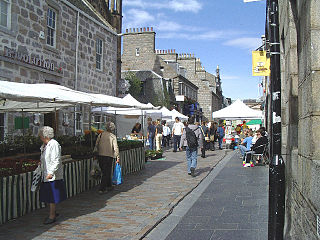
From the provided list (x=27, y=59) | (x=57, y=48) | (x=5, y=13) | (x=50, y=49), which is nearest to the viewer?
(x=5, y=13)

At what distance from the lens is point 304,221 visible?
3.46m

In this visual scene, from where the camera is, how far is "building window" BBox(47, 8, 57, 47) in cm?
1389

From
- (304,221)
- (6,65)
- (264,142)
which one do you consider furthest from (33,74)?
(304,221)

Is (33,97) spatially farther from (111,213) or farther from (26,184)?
(111,213)

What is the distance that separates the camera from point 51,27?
13984mm

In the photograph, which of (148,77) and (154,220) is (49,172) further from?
(148,77)

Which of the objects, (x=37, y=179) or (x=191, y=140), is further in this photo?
(x=191, y=140)

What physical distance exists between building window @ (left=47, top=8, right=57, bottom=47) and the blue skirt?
9.42 meters

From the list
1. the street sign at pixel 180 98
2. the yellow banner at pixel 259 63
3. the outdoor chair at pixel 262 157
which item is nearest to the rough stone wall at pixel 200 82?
the street sign at pixel 180 98

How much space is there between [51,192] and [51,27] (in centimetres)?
991

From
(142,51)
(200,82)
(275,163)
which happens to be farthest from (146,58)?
(275,163)

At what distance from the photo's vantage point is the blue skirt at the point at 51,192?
225 inches

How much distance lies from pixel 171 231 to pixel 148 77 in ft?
104

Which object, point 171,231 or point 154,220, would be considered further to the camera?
point 154,220
